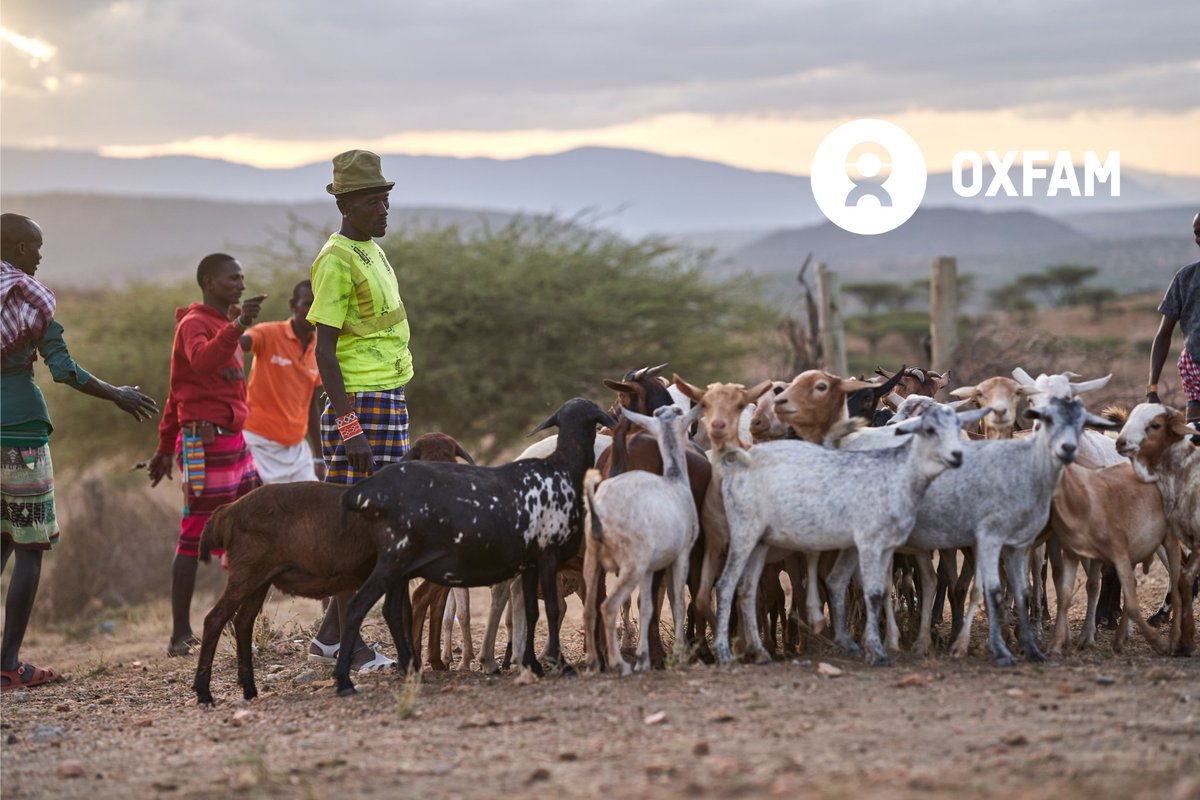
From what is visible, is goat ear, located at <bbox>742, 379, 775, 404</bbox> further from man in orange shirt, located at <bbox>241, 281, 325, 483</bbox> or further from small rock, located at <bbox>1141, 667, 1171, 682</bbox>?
man in orange shirt, located at <bbox>241, 281, 325, 483</bbox>

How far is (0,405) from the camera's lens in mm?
8086

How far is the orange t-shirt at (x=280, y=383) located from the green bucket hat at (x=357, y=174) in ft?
10.5

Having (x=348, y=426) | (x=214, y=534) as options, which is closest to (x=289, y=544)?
(x=214, y=534)

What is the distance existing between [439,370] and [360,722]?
1388 centimetres

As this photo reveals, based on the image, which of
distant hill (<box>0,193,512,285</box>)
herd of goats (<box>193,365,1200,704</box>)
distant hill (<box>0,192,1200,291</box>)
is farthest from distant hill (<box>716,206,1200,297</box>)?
herd of goats (<box>193,365,1200,704</box>)

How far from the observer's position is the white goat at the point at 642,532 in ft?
22.5

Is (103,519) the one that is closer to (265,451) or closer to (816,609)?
(265,451)

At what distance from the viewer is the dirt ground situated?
199 inches

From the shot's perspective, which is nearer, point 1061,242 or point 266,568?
point 266,568

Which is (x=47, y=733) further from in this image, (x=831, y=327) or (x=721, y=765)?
(x=831, y=327)

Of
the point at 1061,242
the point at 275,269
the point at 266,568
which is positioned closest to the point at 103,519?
the point at 275,269

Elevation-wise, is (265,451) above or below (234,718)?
above

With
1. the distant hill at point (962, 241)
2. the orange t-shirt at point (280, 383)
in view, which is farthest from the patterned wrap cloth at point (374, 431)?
the distant hill at point (962, 241)

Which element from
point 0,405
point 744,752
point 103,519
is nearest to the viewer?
point 744,752
